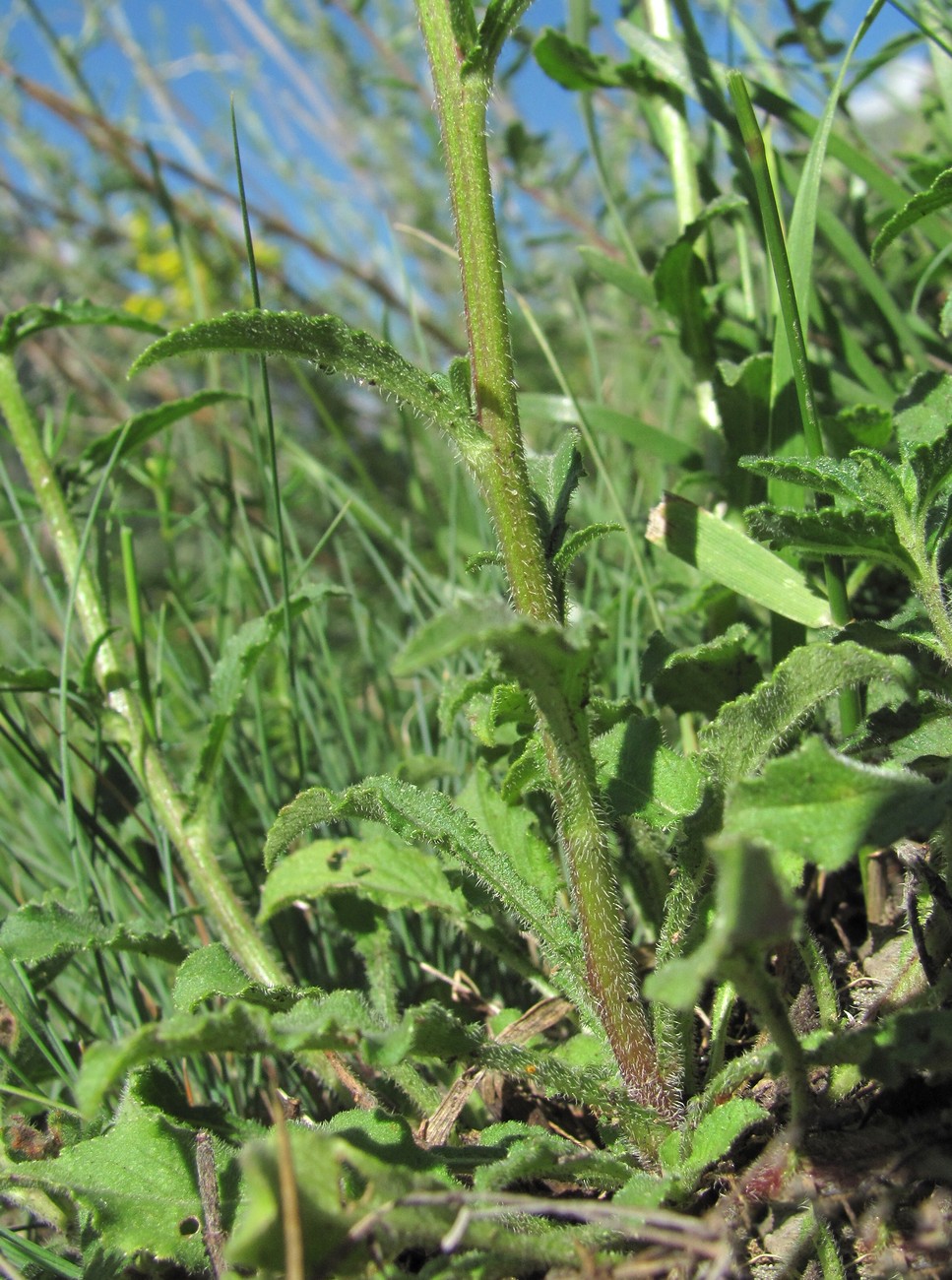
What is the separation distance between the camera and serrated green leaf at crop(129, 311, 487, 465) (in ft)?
2.58

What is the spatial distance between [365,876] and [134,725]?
584 millimetres

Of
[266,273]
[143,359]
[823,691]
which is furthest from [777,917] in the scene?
[266,273]

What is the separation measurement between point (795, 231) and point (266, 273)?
2.29 metres

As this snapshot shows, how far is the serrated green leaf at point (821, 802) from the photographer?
2.28ft

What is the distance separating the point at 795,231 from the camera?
1.11m

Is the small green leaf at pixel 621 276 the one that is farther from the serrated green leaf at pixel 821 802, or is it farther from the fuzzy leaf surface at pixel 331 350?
the serrated green leaf at pixel 821 802

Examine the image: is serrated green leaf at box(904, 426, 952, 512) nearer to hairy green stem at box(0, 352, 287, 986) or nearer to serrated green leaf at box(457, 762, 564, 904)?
serrated green leaf at box(457, 762, 564, 904)

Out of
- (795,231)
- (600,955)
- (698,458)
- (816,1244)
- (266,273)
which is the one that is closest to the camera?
(816,1244)

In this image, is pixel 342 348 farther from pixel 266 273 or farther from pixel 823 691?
pixel 266 273

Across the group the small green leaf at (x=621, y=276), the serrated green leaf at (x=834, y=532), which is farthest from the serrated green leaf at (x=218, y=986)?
the small green leaf at (x=621, y=276)

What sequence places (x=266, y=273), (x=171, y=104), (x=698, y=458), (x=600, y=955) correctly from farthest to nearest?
(x=171, y=104), (x=266, y=273), (x=698, y=458), (x=600, y=955)

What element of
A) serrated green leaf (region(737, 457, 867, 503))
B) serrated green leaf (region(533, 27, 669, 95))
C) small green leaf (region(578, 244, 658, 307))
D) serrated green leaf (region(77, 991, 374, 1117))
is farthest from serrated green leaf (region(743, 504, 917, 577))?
serrated green leaf (region(533, 27, 669, 95))

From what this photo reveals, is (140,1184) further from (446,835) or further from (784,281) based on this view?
(784,281)

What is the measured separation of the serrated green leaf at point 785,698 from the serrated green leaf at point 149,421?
31.8 inches
